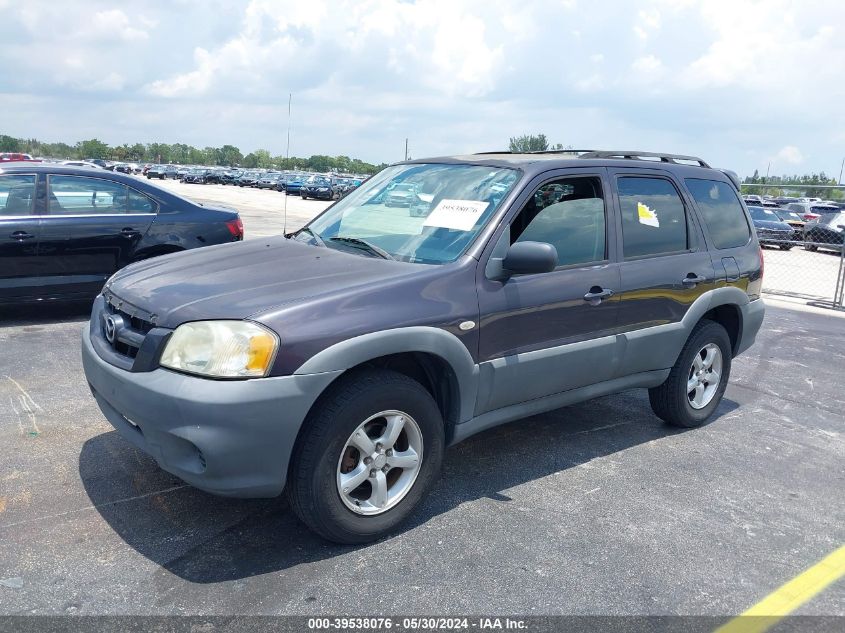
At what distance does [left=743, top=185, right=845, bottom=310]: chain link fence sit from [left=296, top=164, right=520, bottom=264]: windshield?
29.8ft

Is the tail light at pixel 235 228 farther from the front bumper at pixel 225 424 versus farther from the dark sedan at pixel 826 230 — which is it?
the dark sedan at pixel 826 230

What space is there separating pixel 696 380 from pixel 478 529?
92.4 inches

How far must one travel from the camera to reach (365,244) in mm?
3996

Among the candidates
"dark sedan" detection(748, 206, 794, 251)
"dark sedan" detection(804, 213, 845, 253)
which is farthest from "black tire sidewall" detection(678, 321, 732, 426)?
"dark sedan" detection(804, 213, 845, 253)

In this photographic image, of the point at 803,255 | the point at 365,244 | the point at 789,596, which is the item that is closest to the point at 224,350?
the point at 365,244

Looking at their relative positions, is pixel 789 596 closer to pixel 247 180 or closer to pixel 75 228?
pixel 75 228

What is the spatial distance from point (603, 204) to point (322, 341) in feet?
7.00

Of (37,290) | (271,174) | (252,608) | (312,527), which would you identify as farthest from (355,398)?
(271,174)

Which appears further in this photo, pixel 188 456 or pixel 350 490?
pixel 350 490

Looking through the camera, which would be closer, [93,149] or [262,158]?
[93,149]

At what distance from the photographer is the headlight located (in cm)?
296

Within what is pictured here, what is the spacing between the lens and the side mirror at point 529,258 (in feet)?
11.7

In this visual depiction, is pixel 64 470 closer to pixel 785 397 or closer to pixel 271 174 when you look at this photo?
pixel 785 397

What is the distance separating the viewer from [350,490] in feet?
10.7
